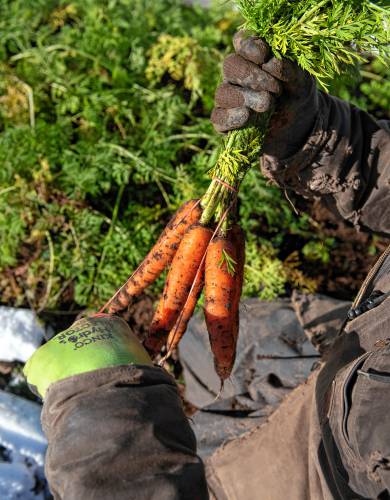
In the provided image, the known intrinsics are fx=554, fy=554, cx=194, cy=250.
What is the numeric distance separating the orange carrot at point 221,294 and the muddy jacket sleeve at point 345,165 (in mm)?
373

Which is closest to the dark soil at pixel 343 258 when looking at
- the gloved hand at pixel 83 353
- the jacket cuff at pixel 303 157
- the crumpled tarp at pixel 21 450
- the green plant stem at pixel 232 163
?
the jacket cuff at pixel 303 157

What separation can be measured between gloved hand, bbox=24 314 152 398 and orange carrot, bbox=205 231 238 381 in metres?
0.49

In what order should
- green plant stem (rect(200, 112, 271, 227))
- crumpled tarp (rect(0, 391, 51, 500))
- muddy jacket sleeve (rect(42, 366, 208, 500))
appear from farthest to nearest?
crumpled tarp (rect(0, 391, 51, 500)) < green plant stem (rect(200, 112, 271, 227)) < muddy jacket sleeve (rect(42, 366, 208, 500))

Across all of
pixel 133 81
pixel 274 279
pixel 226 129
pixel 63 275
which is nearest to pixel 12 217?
pixel 63 275

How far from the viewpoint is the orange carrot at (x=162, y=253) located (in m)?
2.09

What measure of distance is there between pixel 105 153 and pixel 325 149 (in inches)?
58.9

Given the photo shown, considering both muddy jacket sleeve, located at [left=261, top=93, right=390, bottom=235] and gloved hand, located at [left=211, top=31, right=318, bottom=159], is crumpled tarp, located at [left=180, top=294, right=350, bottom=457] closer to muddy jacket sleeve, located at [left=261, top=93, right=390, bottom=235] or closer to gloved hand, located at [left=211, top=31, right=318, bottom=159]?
muddy jacket sleeve, located at [left=261, top=93, right=390, bottom=235]

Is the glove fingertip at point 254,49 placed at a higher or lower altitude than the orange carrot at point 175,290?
higher

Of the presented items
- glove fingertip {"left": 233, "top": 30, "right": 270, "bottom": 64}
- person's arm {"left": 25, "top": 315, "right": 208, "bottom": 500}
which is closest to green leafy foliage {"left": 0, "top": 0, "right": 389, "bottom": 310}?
glove fingertip {"left": 233, "top": 30, "right": 270, "bottom": 64}

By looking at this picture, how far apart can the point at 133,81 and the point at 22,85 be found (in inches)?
27.4

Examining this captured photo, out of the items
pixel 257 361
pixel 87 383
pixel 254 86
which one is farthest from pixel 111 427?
pixel 257 361

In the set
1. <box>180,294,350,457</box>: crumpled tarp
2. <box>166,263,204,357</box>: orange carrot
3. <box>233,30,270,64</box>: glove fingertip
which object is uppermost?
<box>233,30,270,64</box>: glove fingertip

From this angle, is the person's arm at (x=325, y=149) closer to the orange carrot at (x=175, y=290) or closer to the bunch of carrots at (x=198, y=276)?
the bunch of carrots at (x=198, y=276)

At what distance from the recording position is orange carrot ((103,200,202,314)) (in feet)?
6.84
